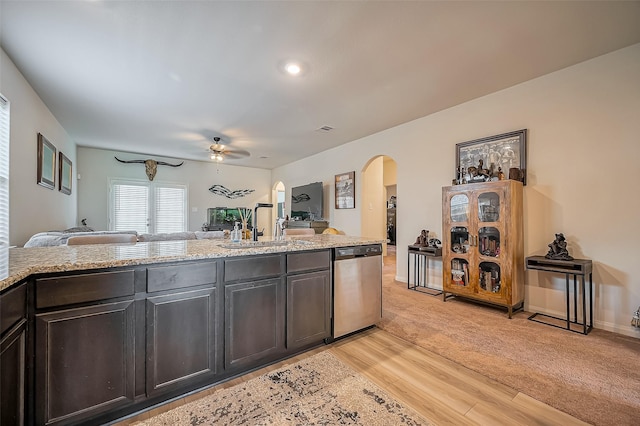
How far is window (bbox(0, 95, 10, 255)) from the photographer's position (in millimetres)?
2381

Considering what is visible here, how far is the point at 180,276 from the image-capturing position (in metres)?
1.61

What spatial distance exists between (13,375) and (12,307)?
0.30 m

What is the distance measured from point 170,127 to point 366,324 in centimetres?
451

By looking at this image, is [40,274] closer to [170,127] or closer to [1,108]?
[1,108]

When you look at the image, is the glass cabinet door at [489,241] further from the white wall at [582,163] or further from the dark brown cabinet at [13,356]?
the dark brown cabinet at [13,356]

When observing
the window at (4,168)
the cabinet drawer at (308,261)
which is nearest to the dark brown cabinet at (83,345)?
the cabinet drawer at (308,261)

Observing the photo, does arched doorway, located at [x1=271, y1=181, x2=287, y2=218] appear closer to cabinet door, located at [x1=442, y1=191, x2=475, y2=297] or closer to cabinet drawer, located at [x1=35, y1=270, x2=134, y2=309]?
cabinet door, located at [x1=442, y1=191, x2=475, y2=297]

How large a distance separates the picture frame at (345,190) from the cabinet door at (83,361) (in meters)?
4.52

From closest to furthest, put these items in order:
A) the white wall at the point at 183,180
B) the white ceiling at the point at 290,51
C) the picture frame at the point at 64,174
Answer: the white ceiling at the point at 290,51, the picture frame at the point at 64,174, the white wall at the point at 183,180

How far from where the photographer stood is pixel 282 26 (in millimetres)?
2143

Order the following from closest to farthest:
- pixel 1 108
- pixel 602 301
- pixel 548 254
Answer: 1. pixel 1 108
2. pixel 602 301
3. pixel 548 254

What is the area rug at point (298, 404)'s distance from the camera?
4.81 ft

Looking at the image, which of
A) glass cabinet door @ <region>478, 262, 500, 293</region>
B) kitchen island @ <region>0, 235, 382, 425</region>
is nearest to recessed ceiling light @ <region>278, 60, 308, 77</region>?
kitchen island @ <region>0, 235, 382, 425</region>

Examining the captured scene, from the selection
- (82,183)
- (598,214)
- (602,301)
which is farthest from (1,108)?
(602,301)
